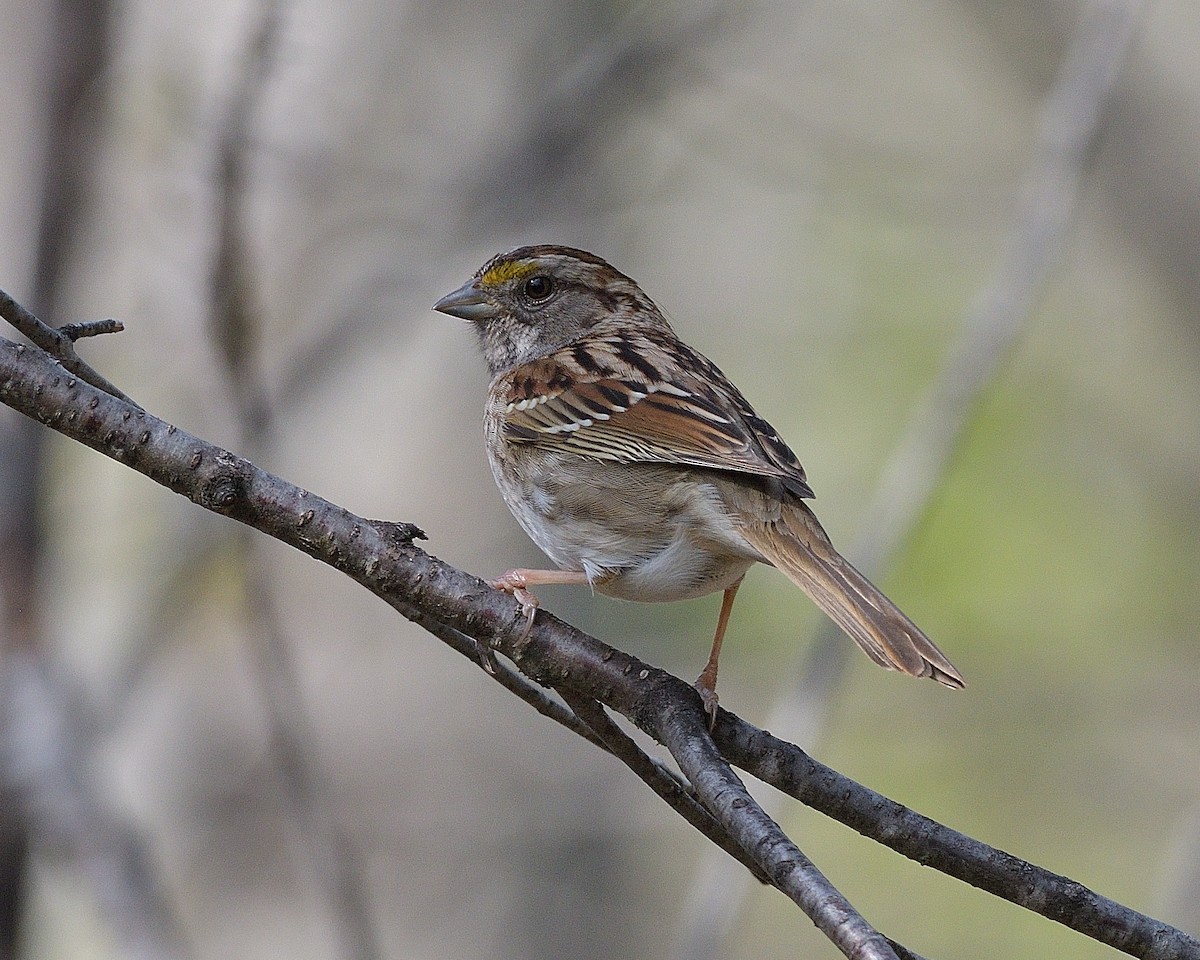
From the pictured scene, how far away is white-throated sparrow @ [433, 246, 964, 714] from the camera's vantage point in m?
2.82

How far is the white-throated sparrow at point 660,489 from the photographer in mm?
2818

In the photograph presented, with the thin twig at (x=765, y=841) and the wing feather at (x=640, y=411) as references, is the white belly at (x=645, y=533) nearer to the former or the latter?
the wing feather at (x=640, y=411)

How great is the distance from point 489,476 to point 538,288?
3.16m

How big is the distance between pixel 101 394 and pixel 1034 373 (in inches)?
258

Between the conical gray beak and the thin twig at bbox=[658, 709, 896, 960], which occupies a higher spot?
the conical gray beak

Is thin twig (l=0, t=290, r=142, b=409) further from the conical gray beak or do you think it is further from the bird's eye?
the bird's eye

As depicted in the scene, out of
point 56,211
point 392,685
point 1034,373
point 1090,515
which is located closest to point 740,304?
point 1034,373

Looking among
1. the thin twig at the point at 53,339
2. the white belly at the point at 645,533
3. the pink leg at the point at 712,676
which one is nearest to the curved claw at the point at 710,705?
the pink leg at the point at 712,676

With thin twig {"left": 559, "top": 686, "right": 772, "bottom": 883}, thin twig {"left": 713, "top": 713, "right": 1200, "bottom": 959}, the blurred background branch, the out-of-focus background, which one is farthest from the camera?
the out-of-focus background

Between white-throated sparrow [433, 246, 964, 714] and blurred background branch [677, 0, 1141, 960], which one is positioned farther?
blurred background branch [677, 0, 1141, 960]

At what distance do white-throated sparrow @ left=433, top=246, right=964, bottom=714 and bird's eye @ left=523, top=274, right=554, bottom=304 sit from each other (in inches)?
10.6

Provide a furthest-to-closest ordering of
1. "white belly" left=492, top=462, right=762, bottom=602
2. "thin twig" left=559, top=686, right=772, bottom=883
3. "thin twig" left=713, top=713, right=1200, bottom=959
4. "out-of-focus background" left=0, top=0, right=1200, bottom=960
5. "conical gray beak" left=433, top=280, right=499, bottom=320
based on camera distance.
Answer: "out-of-focus background" left=0, top=0, right=1200, bottom=960 < "conical gray beak" left=433, top=280, right=499, bottom=320 < "white belly" left=492, top=462, right=762, bottom=602 < "thin twig" left=559, top=686, right=772, bottom=883 < "thin twig" left=713, top=713, right=1200, bottom=959

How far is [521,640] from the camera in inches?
92.2

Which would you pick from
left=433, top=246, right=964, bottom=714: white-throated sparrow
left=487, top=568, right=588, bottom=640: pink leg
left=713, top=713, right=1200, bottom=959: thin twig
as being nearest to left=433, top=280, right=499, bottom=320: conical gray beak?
left=433, top=246, right=964, bottom=714: white-throated sparrow
